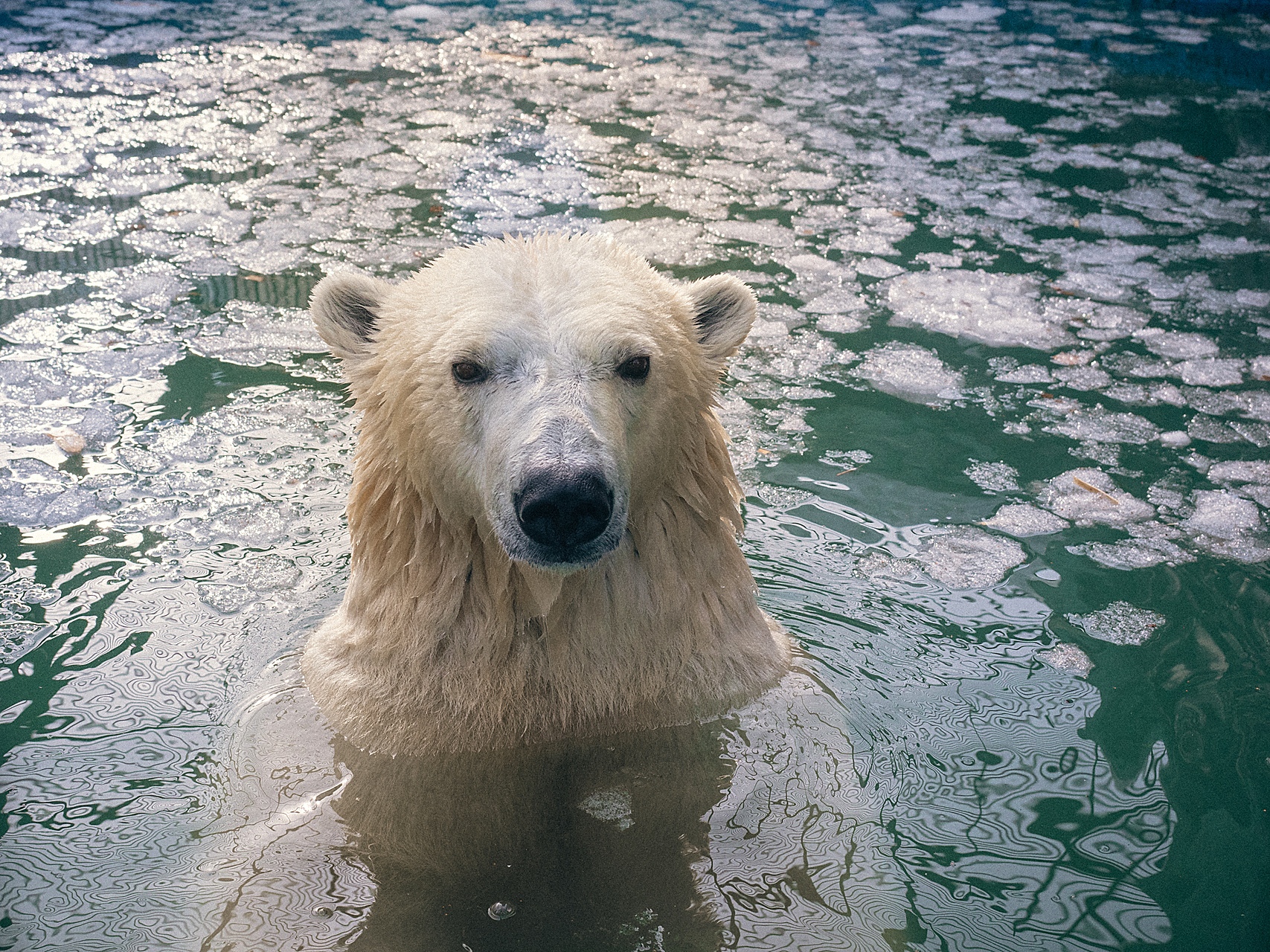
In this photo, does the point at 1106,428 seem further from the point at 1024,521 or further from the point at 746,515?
the point at 746,515

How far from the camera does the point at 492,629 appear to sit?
9.21ft

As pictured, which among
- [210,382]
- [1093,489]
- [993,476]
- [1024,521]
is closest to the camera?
[1024,521]

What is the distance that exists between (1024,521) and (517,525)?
8.37 feet

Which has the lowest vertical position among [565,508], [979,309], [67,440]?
[67,440]

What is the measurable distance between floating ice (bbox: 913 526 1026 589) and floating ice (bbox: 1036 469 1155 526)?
1.08 feet

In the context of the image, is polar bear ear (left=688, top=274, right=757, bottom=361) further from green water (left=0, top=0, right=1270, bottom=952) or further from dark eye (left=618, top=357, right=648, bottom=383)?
green water (left=0, top=0, right=1270, bottom=952)

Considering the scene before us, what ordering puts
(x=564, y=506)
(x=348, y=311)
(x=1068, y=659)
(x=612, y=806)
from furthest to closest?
(x=1068, y=659), (x=348, y=311), (x=612, y=806), (x=564, y=506)

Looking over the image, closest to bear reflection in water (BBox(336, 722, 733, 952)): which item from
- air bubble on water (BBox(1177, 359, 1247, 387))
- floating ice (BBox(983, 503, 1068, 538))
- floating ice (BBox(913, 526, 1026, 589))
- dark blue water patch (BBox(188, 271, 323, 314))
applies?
floating ice (BBox(913, 526, 1026, 589))

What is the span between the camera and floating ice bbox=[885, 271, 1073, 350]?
219 inches

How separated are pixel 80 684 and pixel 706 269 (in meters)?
3.83

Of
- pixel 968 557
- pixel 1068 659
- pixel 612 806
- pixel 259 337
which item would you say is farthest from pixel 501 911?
pixel 259 337

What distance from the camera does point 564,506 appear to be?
2355 mm

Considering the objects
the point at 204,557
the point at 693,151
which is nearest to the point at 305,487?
the point at 204,557

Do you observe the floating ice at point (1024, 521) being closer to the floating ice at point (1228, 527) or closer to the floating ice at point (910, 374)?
the floating ice at point (1228, 527)
